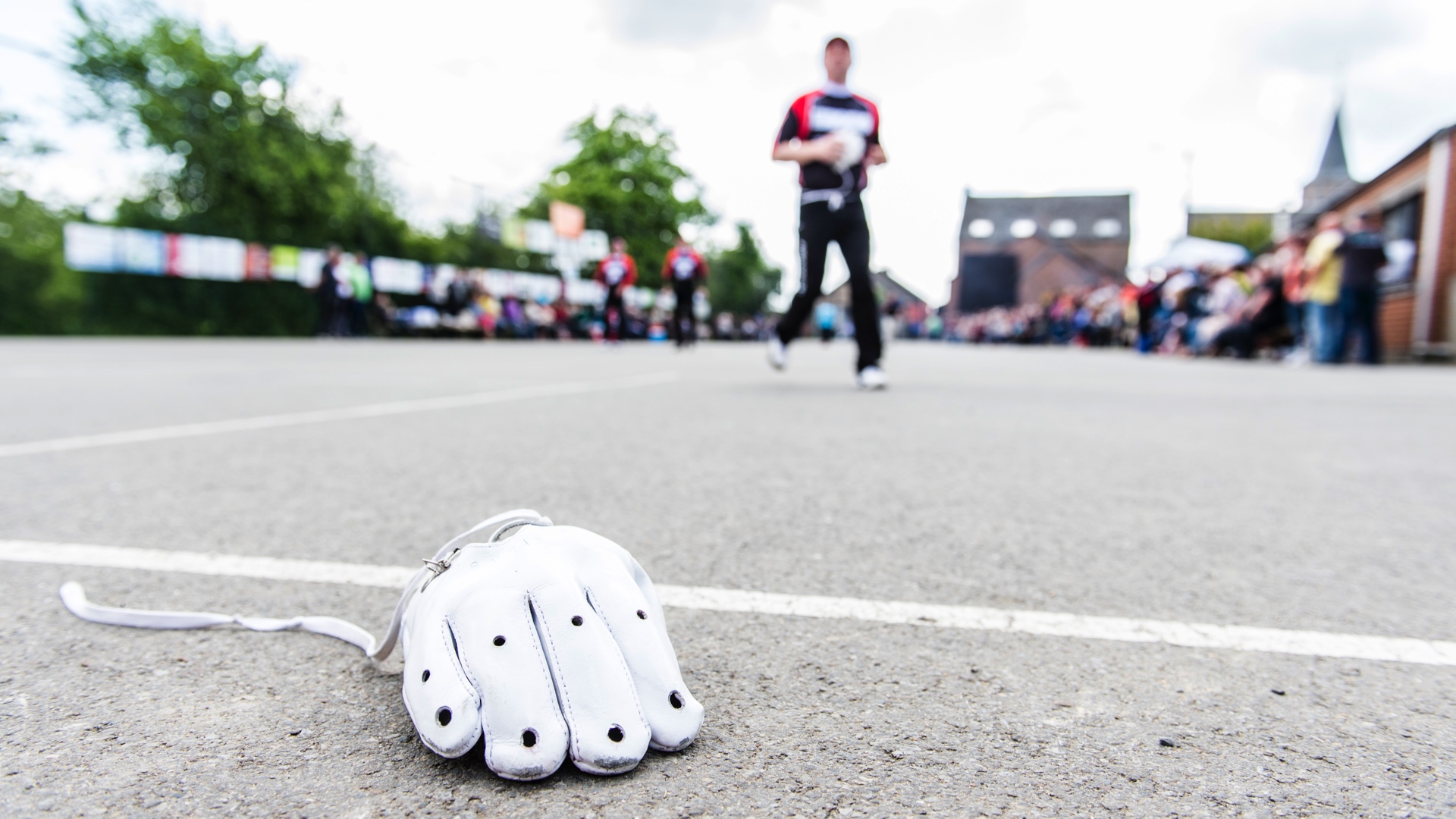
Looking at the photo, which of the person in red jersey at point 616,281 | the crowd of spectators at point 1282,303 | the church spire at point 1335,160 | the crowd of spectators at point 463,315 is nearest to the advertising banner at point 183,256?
the crowd of spectators at point 463,315

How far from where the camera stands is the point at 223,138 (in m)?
29.9

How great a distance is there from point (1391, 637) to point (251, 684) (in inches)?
71.2

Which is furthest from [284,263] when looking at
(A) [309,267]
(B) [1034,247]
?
(B) [1034,247]

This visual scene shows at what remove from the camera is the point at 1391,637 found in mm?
1669

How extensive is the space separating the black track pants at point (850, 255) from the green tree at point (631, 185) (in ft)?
122

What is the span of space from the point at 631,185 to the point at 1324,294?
125ft

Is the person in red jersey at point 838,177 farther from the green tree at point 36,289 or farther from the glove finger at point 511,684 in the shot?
the green tree at point 36,289

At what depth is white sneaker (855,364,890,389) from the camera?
6906 mm

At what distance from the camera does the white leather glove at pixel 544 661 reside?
1126 millimetres

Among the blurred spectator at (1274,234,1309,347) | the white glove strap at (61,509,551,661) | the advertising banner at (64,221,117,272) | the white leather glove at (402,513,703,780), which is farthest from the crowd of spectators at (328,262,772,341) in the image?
the white leather glove at (402,513,703,780)

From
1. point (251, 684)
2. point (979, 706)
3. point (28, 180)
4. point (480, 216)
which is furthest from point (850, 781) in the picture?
point (28, 180)

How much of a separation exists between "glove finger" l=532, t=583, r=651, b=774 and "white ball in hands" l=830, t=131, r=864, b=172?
18.0ft

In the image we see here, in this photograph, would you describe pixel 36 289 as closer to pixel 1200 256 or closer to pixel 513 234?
pixel 513 234

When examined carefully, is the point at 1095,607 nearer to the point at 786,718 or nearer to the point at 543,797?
the point at 786,718
